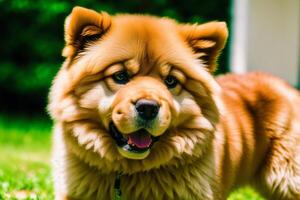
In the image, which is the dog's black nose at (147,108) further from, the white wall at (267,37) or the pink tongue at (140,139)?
the white wall at (267,37)

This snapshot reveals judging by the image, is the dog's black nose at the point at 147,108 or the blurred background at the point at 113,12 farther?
the blurred background at the point at 113,12

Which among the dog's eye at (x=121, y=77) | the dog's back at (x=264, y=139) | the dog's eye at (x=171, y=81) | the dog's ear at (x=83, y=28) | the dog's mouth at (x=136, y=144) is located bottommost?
the dog's back at (x=264, y=139)

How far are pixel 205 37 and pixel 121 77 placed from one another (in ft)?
2.42

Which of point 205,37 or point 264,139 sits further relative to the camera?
point 264,139

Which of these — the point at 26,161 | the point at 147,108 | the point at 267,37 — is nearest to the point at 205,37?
the point at 147,108

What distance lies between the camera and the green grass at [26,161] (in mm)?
5863

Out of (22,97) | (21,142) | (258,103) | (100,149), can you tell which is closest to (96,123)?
(100,149)

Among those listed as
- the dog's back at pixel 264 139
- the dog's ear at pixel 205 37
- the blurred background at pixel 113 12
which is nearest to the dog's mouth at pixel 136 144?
the dog's ear at pixel 205 37

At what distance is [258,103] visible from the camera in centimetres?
532

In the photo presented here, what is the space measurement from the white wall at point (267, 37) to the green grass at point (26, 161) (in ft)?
15.2

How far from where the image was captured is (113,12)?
1374cm

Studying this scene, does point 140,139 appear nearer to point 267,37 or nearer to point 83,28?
point 83,28

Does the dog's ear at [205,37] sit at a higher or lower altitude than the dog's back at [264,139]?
higher

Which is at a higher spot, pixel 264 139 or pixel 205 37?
pixel 205 37
